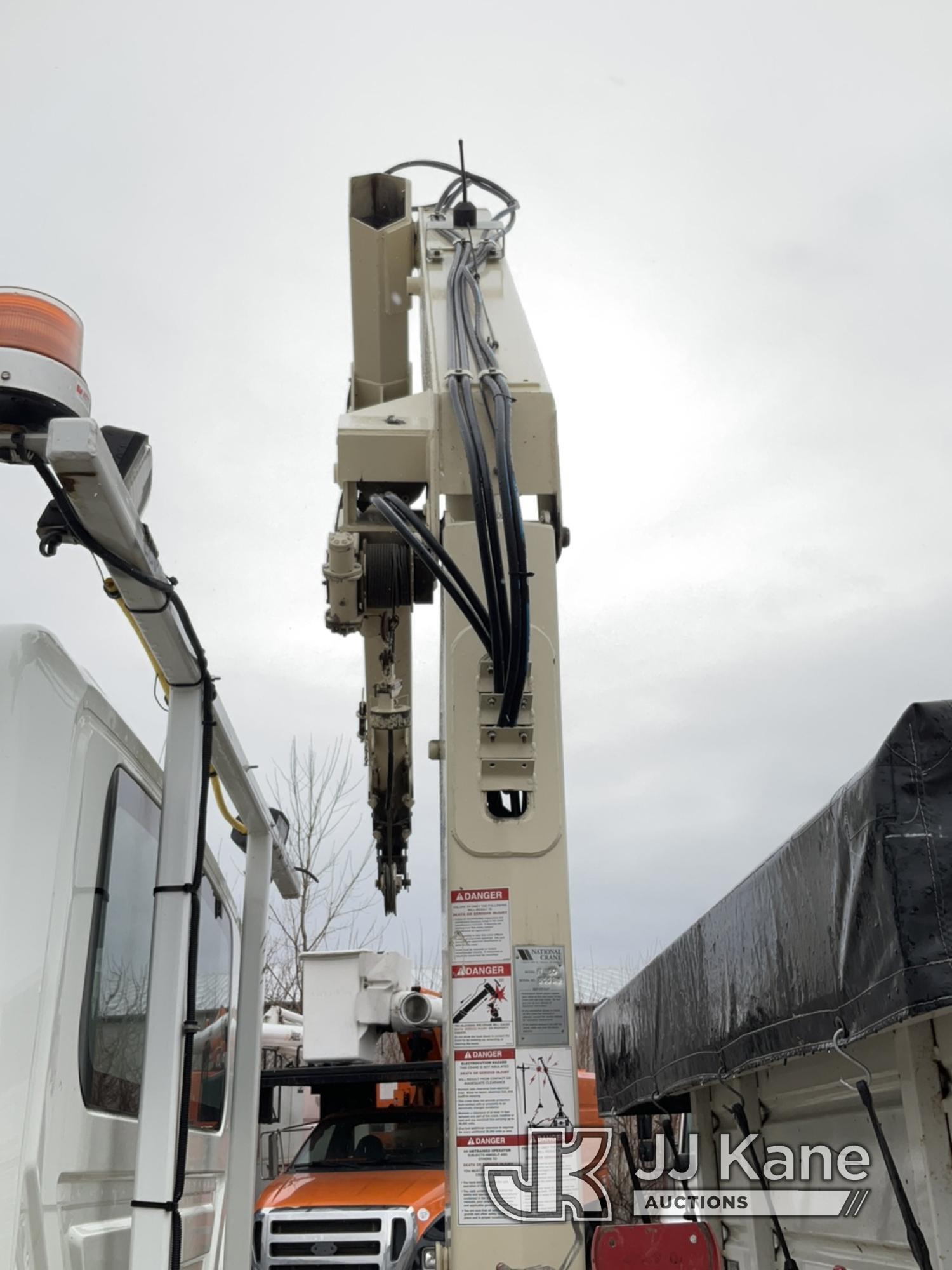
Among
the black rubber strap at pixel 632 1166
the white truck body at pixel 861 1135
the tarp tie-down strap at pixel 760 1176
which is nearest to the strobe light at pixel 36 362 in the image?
the white truck body at pixel 861 1135

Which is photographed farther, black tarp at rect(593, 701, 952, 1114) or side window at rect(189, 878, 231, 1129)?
side window at rect(189, 878, 231, 1129)

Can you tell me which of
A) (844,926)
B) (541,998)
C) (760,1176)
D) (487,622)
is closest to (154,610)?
(487,622)

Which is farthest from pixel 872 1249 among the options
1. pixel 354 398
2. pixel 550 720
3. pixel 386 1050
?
pixel 386 1050

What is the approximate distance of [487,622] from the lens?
111 inches

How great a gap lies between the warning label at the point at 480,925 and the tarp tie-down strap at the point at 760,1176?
5.56 ft

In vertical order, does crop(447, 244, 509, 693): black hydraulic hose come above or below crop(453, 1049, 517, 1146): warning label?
above

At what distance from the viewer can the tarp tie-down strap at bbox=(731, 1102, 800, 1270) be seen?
3.59m

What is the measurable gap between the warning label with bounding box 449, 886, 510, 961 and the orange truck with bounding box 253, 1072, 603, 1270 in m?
4.39

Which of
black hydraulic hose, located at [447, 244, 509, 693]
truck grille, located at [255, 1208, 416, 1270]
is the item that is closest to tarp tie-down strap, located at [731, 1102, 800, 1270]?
Result: black hydraulic hose, located at [447, 244, 509, 693]

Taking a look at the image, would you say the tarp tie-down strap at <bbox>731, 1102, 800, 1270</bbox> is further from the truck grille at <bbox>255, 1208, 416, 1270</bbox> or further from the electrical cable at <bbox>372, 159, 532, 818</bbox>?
the truck grille at <bbox>255, 1208, 416, 1270</bbox>

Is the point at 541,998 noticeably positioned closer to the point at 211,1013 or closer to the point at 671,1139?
the point at 211,1013

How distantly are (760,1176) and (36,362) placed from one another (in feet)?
10.9

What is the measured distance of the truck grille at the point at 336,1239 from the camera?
7188 mm

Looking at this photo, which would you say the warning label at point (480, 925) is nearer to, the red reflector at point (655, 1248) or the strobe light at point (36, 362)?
the red reflector at point (655, 1248)
